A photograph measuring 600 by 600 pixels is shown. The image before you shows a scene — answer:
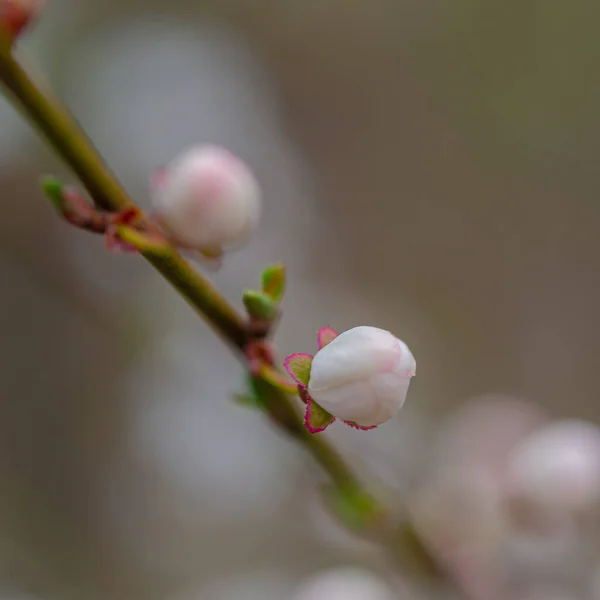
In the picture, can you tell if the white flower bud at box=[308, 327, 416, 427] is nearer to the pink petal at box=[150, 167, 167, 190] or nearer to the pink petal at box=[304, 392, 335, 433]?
the pink petal at box=[304, 392, 335, 433]

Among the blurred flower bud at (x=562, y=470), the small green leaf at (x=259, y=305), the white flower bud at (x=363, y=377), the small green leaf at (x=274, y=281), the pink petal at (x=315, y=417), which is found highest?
the blurred flower bud at (x=562, y=470)

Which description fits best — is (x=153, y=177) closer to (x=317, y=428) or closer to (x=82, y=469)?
(x=317, y=428)

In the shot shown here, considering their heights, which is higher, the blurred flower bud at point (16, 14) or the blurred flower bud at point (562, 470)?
the blurred flower bud at point (562, 470)

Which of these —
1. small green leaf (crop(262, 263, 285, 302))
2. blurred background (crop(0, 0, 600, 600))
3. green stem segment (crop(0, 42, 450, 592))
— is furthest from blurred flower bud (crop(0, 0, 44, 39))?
blurred background (crop(0, 0, 600, 600))

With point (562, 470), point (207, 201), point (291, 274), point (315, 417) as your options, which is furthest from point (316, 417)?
point (291, 274)

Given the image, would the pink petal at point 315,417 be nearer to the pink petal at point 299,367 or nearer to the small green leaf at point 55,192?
the pink petal at point 299,367

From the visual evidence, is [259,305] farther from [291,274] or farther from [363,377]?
[291,274]

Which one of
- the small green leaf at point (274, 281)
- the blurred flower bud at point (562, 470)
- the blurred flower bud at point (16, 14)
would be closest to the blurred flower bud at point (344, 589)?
the blurred flower bud at point (562, 470)
